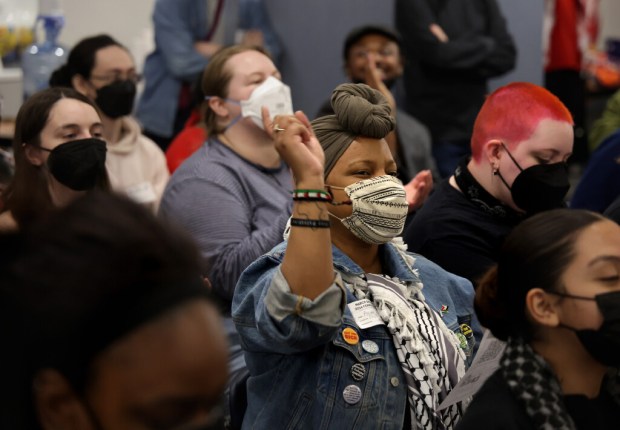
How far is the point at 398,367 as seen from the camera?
8.26 feet

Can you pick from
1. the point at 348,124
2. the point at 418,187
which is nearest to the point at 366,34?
the point at 418,187

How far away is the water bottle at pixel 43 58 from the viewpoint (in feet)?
18.0

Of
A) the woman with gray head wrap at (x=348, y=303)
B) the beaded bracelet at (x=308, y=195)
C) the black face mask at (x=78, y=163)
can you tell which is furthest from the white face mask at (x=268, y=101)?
the beaded bracelet at (x=308, y=195)

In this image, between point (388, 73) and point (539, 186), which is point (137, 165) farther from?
point (539, 186)

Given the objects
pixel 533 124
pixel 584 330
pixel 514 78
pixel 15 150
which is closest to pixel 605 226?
pixel 584 330

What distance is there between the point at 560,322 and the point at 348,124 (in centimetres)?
80

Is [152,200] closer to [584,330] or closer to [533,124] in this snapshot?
[533,124]

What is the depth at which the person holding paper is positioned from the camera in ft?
7.16

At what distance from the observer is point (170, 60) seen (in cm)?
566

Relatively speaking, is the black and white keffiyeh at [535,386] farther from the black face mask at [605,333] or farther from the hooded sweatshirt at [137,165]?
the hooded sweatshirt at [137,165]

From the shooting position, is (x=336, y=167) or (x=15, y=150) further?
(x=15, y=150)

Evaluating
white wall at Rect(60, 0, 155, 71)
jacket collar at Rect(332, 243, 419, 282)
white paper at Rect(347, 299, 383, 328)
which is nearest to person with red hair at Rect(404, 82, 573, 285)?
jacket collar at Rect(332, 243, 419, 282)

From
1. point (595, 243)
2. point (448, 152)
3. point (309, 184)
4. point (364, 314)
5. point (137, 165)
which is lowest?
point (448, 152)

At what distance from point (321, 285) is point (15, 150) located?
1706 millimetres
